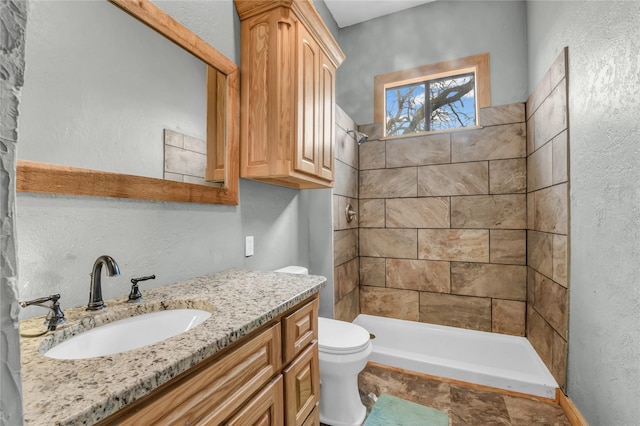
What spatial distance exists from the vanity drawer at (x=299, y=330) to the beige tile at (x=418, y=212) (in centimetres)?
184

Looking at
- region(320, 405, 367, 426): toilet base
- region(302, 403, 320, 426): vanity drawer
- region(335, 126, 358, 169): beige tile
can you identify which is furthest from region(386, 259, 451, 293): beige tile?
region(302, 403, 320, 426): vanity drawer

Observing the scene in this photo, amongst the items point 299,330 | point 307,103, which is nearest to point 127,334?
point 299,330

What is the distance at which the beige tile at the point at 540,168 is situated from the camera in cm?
198

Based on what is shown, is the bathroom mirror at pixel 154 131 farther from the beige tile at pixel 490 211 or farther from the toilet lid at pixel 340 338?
the beige tile at pixel 490 211

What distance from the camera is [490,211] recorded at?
2.61m

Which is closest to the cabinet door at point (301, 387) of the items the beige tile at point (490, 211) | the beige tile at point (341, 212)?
the beige tile at point (341, 212)

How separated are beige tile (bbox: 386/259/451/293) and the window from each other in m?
1.34

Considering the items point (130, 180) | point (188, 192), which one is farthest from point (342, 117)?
point (130, 180)

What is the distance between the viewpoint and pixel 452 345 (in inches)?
97.3

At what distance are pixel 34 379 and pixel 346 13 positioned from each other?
3.54 metres

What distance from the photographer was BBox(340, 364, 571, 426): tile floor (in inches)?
66.1

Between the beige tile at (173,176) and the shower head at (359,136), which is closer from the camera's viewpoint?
the beige tile at (173,176)

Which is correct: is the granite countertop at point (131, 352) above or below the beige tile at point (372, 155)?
below

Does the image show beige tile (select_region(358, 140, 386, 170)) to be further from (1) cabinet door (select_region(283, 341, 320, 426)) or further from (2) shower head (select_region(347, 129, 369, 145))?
(1) cabinet door (select_region(283, 341, 320, 426))
